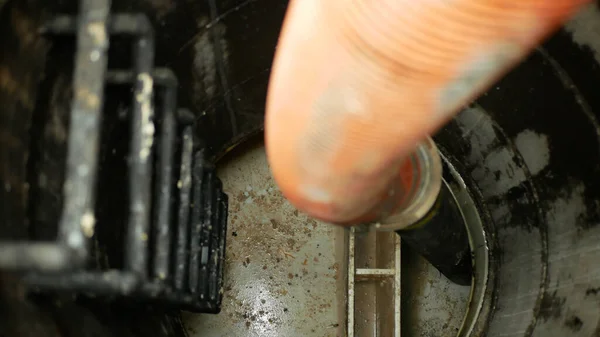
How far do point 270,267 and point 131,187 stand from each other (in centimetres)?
130

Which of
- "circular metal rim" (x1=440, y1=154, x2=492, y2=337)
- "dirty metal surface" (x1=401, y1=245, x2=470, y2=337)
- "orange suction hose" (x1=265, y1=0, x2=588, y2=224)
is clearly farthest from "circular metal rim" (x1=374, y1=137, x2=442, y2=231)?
"dirty metal surface" (x1=401, y1=245, x2=470, y2=337)

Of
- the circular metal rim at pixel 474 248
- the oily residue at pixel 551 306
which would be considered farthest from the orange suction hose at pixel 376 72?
the circular metal rim at pixel 474 248

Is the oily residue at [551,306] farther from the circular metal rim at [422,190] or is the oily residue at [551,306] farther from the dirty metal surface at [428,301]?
the circular metal rim at [422,190]

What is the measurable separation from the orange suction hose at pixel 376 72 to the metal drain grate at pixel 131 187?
1.24ft

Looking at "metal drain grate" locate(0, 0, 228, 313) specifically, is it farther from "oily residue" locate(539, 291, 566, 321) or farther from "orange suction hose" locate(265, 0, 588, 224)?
"oily residue" locate(539, 291, 566, 321)

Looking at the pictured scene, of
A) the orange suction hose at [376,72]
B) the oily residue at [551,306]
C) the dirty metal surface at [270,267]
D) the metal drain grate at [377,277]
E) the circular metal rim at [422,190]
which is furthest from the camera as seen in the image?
the dirty metal surface at [270,267]

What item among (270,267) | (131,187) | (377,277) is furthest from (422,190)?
(270,267)

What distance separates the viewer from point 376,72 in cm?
66

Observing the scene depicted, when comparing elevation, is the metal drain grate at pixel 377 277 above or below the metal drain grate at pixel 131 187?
below

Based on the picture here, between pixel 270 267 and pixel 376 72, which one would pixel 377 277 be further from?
pixel 376 72

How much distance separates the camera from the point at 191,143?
5.09ft

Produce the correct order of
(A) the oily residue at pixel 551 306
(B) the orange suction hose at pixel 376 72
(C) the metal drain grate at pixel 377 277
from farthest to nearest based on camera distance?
(C) the metal drain grate at pixel 377 277 → (A) the oily residue at pixel 551 306 → (B) the orange suction hose at pixel 376 72

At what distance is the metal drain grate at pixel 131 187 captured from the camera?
93 cm

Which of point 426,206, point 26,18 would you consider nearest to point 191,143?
point 26,18
